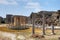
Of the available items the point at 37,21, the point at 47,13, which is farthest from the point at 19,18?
the point at 47,13

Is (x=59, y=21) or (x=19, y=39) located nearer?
(x=19, y=39)

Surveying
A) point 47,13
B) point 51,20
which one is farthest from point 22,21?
point 47,13

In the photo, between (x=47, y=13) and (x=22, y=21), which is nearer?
(x=22, y=21)

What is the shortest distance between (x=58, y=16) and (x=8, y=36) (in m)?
23.5

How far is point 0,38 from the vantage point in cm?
2150

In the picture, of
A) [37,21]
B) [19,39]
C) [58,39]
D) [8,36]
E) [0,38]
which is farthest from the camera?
[37,21]

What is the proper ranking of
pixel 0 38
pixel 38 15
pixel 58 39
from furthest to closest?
1. pixel 38 15
2. pixel 0 38
3. pixel 58 39

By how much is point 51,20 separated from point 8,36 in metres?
21.4

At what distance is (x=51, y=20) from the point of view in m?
39.7

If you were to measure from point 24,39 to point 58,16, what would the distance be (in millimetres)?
25608

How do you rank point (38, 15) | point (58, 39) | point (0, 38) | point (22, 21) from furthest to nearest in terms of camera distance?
point (38, 15) < point (22, 21) < point (0, 38) < point (58, 39)

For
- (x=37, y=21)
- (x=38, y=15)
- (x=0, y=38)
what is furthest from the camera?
(x=38, y=15)

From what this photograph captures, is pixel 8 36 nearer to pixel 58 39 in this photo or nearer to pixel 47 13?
pixel 58 39

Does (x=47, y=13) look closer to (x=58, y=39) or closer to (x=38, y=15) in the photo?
(x=38, y=15)
